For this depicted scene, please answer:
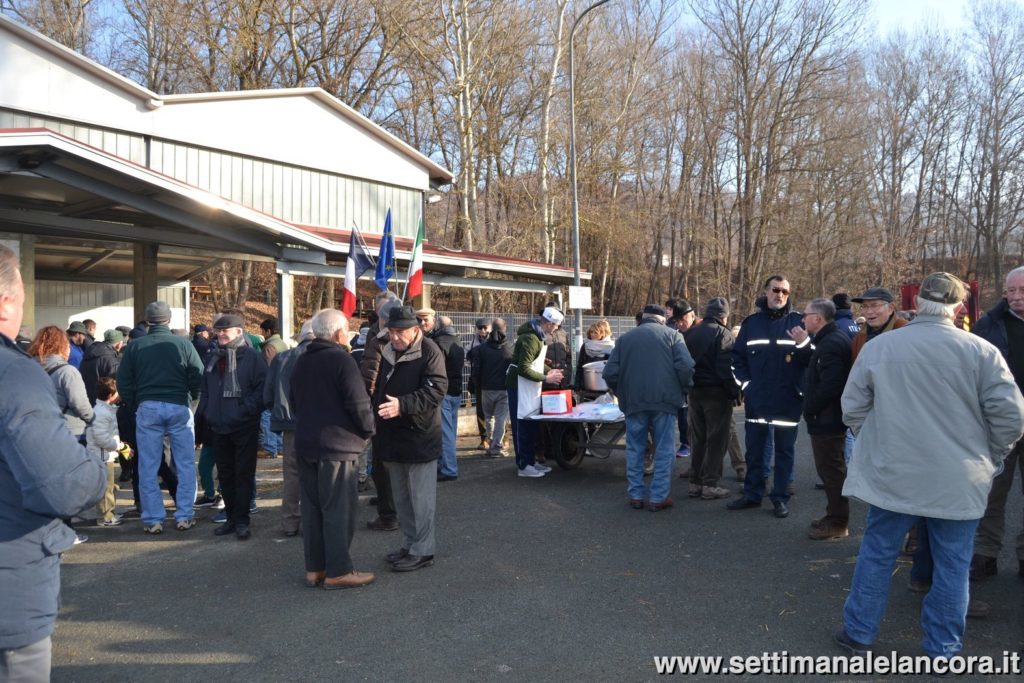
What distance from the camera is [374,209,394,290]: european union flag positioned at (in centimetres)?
1155

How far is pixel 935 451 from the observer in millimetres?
4027

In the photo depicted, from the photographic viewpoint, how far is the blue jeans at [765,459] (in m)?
7.13

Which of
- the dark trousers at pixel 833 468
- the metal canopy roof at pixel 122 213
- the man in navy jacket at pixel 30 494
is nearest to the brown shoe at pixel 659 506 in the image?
the dark trousers at pixel 833 468

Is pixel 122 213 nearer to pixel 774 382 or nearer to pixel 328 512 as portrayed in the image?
pixel 328 512

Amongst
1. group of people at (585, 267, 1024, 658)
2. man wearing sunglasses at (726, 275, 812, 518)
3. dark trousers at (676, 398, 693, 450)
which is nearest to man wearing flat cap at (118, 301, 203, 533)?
group of people at (585, 267, 1024, 658)

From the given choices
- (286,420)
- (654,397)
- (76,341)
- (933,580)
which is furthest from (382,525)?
(76,341)

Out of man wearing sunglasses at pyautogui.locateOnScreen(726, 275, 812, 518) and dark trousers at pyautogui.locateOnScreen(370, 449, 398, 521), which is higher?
man wearing sunglasses at pyautogui.locateOnScreen(726, 275, 812, 518)

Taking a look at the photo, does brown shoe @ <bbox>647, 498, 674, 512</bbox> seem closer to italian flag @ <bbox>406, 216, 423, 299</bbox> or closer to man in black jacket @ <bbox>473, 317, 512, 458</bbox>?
man in black jacket @ <bbox>473, 317, 512, 458</bbox>

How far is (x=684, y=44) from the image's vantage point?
38.7m

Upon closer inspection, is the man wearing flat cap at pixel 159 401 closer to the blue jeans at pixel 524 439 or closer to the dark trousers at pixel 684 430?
the blue jeans at pixel 524 439

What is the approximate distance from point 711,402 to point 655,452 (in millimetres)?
940

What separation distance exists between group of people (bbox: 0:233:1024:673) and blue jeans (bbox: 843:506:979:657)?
1 centimetres

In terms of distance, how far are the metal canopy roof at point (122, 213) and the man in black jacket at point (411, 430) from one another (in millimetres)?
6772

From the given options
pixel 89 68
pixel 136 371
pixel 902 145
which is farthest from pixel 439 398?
pixel 902 145
